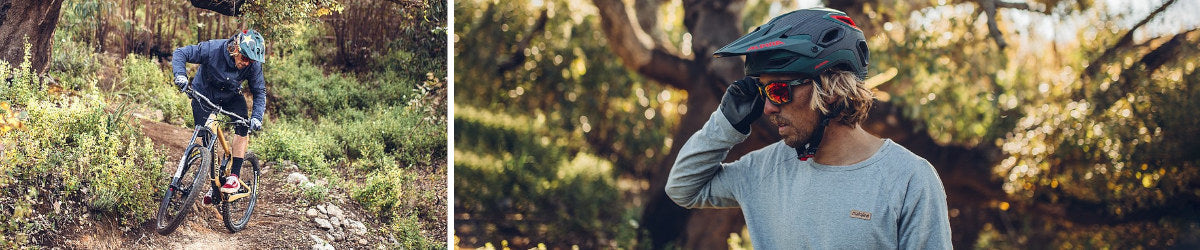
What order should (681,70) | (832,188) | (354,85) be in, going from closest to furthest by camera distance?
(832,188) < (354,85) < (681,70)

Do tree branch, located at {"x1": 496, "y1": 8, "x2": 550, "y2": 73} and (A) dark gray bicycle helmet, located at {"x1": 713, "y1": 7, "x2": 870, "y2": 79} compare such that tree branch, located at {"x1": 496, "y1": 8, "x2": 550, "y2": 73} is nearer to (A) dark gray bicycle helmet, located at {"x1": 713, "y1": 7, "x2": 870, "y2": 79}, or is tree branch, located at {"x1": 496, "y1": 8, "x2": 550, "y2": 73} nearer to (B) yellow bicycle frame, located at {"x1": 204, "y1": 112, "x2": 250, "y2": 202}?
(B) yellow bicycle frame, located at {"x1": 204, "y1": 112, "x2": 250, "y2": 202}

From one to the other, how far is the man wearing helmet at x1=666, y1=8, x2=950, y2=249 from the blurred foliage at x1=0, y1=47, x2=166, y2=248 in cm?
143

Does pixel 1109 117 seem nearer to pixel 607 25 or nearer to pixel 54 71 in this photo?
pixel 607 25

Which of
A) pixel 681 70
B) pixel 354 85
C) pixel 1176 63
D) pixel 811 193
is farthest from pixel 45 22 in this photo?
pixel 1176 63

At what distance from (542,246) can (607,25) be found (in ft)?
4.06

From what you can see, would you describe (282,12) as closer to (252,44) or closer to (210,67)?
(252,44)

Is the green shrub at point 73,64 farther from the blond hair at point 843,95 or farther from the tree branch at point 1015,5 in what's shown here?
the tree branch at point 1015,5

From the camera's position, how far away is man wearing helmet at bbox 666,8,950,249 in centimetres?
137

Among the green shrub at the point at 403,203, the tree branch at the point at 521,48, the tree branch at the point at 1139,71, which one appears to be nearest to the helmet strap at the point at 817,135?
the green shrub at the point at 403,203

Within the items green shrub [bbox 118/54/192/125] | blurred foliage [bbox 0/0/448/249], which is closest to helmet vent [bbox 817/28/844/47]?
blurred foliage [bbox 0/0/448/249]

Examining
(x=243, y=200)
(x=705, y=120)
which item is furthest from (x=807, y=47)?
(x=705, y=120)

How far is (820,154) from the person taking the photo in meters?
1.51

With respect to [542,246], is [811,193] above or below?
above

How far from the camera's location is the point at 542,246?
4598 millimetres
